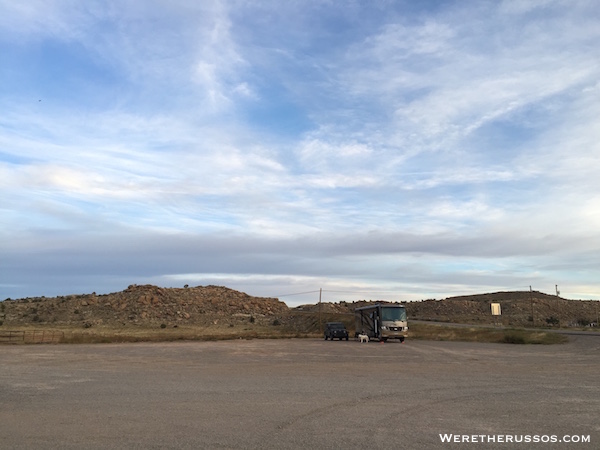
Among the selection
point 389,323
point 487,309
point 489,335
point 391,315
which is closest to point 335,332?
point 389,323

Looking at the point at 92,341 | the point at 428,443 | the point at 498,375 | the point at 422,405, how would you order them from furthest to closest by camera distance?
the point at 92,341 < the point at 498,375 < the point at 422,405 < the point at 428,443

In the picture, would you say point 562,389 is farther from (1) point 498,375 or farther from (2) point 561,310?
(2) point 561,310

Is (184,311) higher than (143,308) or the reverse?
the reverse

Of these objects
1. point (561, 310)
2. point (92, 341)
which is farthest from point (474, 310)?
point (92, 341)

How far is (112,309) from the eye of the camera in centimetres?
8869

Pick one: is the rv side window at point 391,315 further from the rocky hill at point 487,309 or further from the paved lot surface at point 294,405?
the rocky hill at point 487,309

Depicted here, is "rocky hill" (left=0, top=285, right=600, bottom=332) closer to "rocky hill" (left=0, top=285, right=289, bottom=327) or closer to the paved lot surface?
"rocky hill" (left=0, top=285, right=289, bottom=327)

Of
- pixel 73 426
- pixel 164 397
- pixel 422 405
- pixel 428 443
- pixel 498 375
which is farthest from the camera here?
pixel 498 375

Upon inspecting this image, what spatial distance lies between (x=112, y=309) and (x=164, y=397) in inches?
3119

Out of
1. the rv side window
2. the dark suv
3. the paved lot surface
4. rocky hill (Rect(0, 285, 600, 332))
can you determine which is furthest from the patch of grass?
the paved lot surface

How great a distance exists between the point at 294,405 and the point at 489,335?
1489 inches

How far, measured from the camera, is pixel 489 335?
46875mm

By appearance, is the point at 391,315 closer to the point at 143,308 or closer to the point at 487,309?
the point at 143,308

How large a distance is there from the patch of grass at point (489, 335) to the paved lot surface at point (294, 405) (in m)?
19.0
